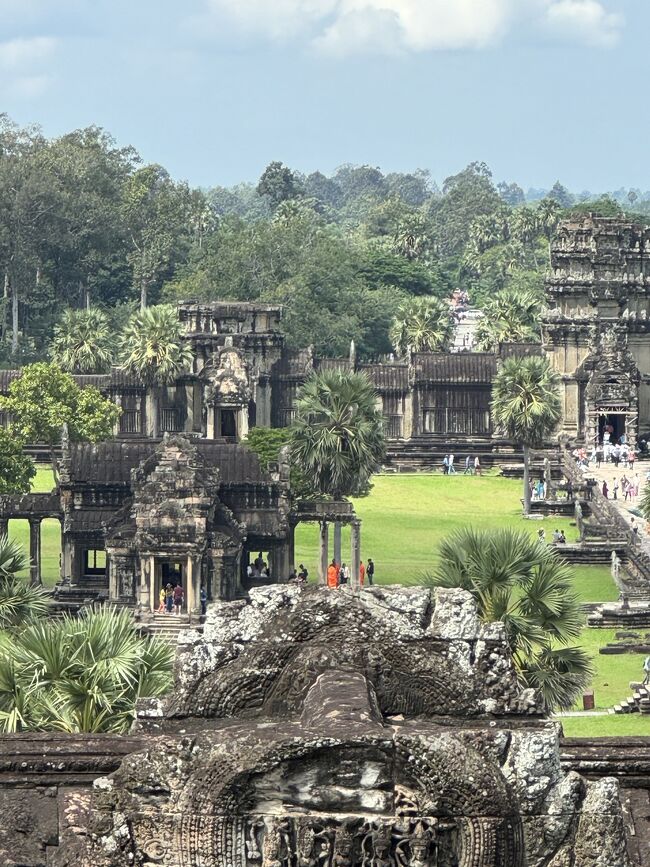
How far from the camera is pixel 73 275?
154 meters

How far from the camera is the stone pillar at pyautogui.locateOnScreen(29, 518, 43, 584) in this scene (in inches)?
2682

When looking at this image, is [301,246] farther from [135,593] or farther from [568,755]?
[568,755]

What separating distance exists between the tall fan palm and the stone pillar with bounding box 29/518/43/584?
26.1 feet

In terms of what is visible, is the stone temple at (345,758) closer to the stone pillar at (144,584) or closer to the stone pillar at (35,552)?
the stone pillar at (144,584)

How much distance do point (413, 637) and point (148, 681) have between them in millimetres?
15295

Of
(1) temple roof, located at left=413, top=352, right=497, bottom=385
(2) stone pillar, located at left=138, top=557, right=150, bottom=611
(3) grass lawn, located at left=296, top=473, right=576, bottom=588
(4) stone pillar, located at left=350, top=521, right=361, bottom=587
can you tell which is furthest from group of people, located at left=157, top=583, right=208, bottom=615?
(1) temple roof, located at left=413, top=352, right=497, bottom=385

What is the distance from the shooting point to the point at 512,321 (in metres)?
125

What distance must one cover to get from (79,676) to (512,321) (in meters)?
95.9

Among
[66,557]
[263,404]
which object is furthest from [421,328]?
[66,557]

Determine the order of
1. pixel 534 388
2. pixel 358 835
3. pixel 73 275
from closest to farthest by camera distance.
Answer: pixel 358 835 < pixel 534 388 < pixel 73 275

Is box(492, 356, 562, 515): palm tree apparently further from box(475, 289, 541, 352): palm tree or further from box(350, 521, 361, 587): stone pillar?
box(475, 289, 541, 352): palm tree

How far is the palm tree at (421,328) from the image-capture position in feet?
400

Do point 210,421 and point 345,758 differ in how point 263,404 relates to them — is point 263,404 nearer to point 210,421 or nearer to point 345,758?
point 210,421

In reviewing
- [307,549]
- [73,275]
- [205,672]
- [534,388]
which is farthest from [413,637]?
[73,275]
